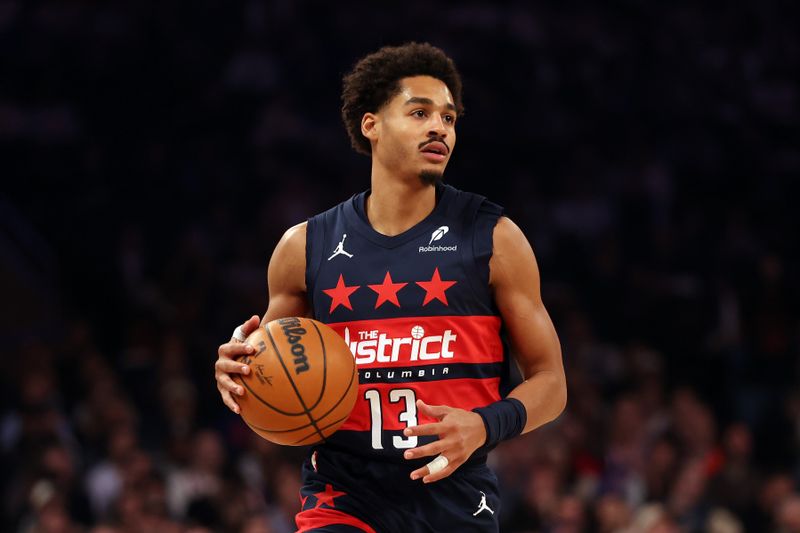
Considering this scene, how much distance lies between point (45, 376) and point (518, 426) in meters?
5.96

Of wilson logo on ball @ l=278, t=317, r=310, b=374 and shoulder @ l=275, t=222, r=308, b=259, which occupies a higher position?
shoulder @ l=275, t=222, r=308, b=259

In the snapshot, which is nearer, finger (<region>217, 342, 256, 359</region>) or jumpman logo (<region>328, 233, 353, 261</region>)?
finger (<region>217, 342, 256, 359</region>)

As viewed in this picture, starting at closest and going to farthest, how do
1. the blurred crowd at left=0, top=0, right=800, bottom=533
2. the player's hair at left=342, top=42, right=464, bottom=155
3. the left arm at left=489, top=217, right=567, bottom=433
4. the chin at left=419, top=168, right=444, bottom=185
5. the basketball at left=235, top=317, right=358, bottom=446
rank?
the basketball at left=235, top=317, right=358, bottom=446 < the left arm at left=489, top=217, right=567, bottom=433 < the chin at left=419, top=168, right=444, bottom=185 < the player's hair at left=342, top=42, right=464, bottom=155 < the blurred crowd at left=0, top=0, right=800, bottom=533

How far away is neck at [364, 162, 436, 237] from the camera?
3945 mm

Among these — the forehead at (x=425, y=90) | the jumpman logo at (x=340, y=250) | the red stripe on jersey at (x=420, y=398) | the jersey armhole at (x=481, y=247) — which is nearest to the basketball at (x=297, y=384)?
the red stripe on jersey at (x=420, y=398)

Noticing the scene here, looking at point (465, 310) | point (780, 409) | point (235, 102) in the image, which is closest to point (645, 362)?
point (780, 409)

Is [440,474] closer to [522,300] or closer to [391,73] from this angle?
[522,300]

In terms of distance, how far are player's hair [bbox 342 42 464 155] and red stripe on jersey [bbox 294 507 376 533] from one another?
1.37m

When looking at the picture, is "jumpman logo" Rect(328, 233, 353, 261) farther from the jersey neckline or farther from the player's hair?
the player's hair

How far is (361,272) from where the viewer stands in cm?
382

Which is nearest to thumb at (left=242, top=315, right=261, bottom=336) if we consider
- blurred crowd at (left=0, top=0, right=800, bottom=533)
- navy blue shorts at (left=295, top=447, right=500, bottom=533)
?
navy blue shorts at (left=295, top=447, right=500, bottom=533)

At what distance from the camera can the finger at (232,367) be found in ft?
11.5

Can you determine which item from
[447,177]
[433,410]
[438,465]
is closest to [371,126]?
[433,410]
